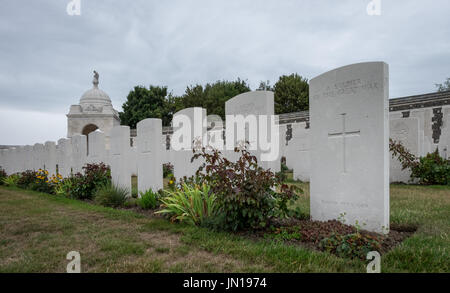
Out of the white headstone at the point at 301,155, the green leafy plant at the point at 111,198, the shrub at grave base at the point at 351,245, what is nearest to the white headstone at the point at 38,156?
the green leafy plant at the point at 111,198

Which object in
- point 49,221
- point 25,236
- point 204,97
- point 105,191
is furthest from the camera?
→ point 204,97

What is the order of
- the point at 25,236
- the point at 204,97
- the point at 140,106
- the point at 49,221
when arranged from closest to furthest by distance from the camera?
the point at 25,236 < the point at 49,221 < the point at 204,97 < the point at 140,106

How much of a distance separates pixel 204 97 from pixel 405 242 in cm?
2977

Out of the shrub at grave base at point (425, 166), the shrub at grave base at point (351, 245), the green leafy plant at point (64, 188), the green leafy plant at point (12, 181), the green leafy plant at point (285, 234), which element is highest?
the shrub at grave base at point (425, 166)

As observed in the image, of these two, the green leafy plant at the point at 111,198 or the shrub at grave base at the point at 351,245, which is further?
the green leafy plant at the point at 111,198

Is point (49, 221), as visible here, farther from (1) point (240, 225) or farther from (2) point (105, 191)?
(1) point (240, 225)

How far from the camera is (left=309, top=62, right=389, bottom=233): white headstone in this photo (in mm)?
Answer: 3754

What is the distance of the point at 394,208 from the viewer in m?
5.11

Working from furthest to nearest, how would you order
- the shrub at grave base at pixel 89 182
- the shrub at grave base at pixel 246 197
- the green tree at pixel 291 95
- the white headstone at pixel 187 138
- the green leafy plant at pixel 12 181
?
the green tree at pixel 291 95 < the green leafy plant at pixel 12 181 < the shrub at grave base at pixel 89 182 < the white headstone at pixel 187 138 < the shrub at grave base at pixel 246 197

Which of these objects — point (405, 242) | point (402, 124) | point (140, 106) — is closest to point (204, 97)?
point (140, 106)

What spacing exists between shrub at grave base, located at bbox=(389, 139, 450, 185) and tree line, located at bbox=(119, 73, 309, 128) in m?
20.0

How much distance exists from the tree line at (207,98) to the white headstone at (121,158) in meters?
22.3

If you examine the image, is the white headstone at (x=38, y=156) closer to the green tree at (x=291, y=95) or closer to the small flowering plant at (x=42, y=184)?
the small flowering plant at (x=42, y=184)

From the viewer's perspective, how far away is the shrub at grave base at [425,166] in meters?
8.58
